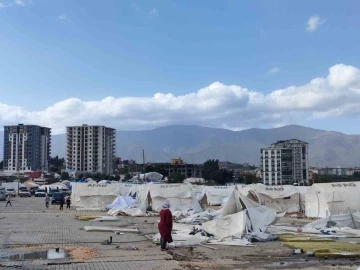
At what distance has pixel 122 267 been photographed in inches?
443

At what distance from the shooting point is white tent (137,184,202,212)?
34.9m

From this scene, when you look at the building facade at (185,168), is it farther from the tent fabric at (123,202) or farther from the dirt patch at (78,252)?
the dirt patch at (78,252)

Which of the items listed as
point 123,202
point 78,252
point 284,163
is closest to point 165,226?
point 78,252

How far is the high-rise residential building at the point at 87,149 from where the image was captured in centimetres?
16525

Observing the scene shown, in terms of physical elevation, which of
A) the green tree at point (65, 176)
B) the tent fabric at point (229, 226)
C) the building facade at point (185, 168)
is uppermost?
the building facade at point (185, 168)

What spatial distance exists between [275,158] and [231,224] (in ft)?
463

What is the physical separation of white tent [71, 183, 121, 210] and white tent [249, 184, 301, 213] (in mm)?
12423

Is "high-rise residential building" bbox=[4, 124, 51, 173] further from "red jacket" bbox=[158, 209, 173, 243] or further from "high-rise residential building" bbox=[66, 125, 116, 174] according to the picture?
"red jacket" bbox=[158, 209, 173, 243]

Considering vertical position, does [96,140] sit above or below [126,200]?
above

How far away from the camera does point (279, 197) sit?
36406 mm

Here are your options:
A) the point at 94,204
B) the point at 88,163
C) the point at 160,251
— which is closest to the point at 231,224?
the point at 160,251

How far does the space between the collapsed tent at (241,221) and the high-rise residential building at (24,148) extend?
153m

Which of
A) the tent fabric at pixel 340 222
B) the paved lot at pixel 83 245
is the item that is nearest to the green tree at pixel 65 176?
the paved lot at pixel 83 245

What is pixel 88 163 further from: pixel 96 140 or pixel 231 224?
pixel 231 224
